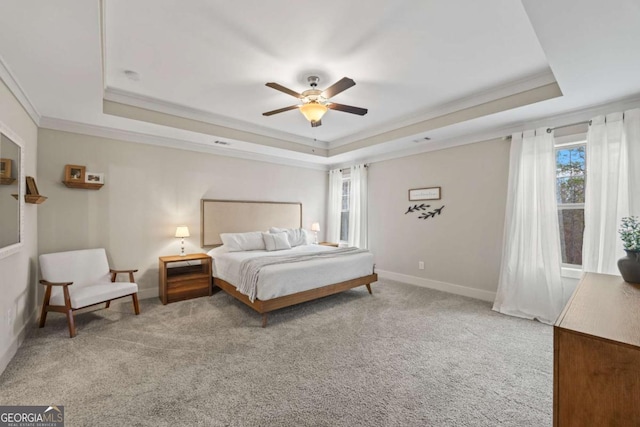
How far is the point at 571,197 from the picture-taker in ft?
10.9

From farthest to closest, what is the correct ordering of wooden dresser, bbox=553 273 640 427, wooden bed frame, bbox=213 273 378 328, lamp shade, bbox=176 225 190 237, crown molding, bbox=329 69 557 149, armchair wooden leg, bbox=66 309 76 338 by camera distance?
1. lamp shade, bbox=176 225 190 237
2. wooden bed frame, bbox=213 273 378 328
3. crown molding, bbox=329 69 557 149
4. armchair wooden leg, bbox=66 309 76 338
5. wooden dresser, bbox=553 273 640 427

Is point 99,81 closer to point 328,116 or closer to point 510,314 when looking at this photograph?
point 328,116

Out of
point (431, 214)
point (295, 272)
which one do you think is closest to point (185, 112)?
point (295, 272)

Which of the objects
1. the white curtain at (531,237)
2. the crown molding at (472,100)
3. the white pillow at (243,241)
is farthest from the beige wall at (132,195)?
the white curtain at (531,237)

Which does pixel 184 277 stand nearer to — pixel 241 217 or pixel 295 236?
pixel 241 217

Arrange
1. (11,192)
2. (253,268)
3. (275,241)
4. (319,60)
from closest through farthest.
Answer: (11,192) < (319,60) < (253,268) < (275,241)

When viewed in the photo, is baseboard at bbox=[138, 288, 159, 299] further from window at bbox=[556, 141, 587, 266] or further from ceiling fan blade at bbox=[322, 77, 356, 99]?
window at bbox=[556, 141, 587, 266]

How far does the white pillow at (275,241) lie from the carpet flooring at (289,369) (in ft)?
4.33

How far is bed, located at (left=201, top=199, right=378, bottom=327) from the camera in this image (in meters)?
3.23

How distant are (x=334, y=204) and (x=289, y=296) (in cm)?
329

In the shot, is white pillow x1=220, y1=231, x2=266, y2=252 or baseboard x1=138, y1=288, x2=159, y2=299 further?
white pillow x1=220, y1=231, x2=266, y2=252

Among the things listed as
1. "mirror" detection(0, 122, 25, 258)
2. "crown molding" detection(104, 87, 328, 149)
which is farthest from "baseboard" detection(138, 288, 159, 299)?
"crown molding" detection(104, 87, 328, 149)

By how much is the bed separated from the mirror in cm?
207

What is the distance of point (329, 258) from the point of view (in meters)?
3.88
